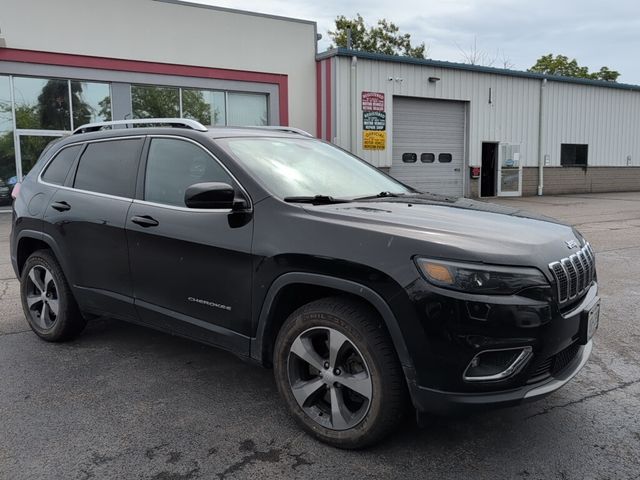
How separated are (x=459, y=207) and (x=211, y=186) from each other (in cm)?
147

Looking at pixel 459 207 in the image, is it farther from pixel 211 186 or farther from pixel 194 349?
pixel 194 349

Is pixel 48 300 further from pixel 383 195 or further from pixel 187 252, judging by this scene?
pixel 383 195

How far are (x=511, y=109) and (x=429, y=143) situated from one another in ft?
13.5

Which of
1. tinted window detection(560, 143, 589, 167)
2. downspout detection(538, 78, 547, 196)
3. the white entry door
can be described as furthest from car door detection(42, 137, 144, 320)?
tinted window detection(560, 143, 589, 167)

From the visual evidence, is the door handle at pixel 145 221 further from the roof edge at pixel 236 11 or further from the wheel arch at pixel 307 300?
the roof edge at pixel 236 11

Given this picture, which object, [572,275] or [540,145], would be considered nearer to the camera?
[572,275]

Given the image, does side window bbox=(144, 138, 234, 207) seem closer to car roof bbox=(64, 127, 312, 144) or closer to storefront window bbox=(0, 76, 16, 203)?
car roof bbox=(64, 127, 312, 144)

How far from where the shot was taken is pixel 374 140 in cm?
1938

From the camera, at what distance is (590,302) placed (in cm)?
300

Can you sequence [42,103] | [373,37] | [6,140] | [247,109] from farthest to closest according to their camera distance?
[373,37] < [247,109] < [42,103] < [6,140]

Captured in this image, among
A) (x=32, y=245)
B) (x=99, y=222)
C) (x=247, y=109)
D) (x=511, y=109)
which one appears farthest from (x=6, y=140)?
(x=511, y=109)

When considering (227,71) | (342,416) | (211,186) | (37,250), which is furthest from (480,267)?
(227,71)

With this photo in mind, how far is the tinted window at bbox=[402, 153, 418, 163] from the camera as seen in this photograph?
67.4 feet

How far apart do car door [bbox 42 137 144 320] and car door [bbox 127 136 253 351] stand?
0.14 metres
